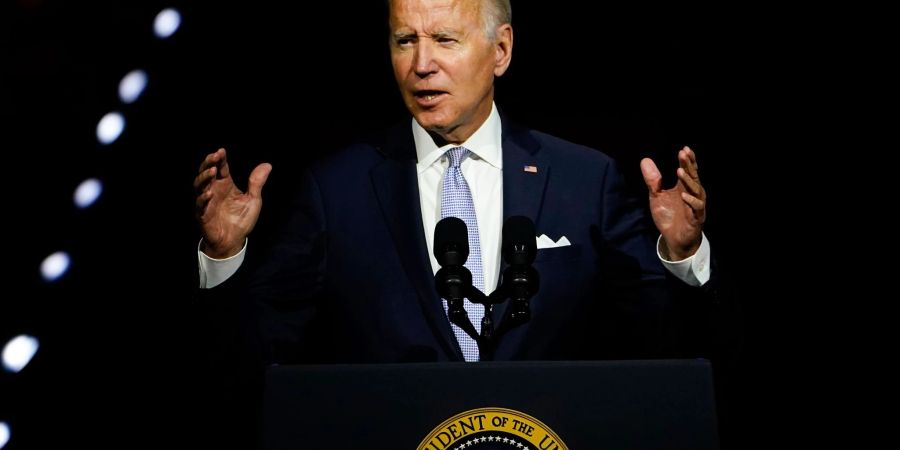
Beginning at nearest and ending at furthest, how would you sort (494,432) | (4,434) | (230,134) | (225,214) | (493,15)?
(494,432), (225,214), (493,15), (4,434), (230,134)

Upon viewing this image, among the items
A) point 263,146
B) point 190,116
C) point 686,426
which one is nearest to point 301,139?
point 263,146

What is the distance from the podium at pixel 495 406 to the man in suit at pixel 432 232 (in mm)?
562

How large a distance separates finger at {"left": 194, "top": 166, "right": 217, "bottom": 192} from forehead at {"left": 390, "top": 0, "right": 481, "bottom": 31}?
692mm

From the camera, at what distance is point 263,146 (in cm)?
256

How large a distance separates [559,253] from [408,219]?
14.6 inches

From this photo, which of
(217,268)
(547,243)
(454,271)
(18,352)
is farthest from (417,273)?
(18,352)

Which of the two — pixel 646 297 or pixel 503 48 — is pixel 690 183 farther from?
pixel 503 48

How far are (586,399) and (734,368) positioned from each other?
4.36ft

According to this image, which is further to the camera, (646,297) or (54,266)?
(54,266)

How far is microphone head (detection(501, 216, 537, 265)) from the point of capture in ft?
5.04

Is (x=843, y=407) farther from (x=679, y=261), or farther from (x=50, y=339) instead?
(x=50, y=339)

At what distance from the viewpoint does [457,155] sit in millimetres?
2244

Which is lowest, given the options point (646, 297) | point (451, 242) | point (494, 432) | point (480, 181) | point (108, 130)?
point (494, 432)

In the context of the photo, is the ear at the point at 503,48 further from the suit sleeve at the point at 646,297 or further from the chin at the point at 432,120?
the suit sleeve at the point at 646,297
